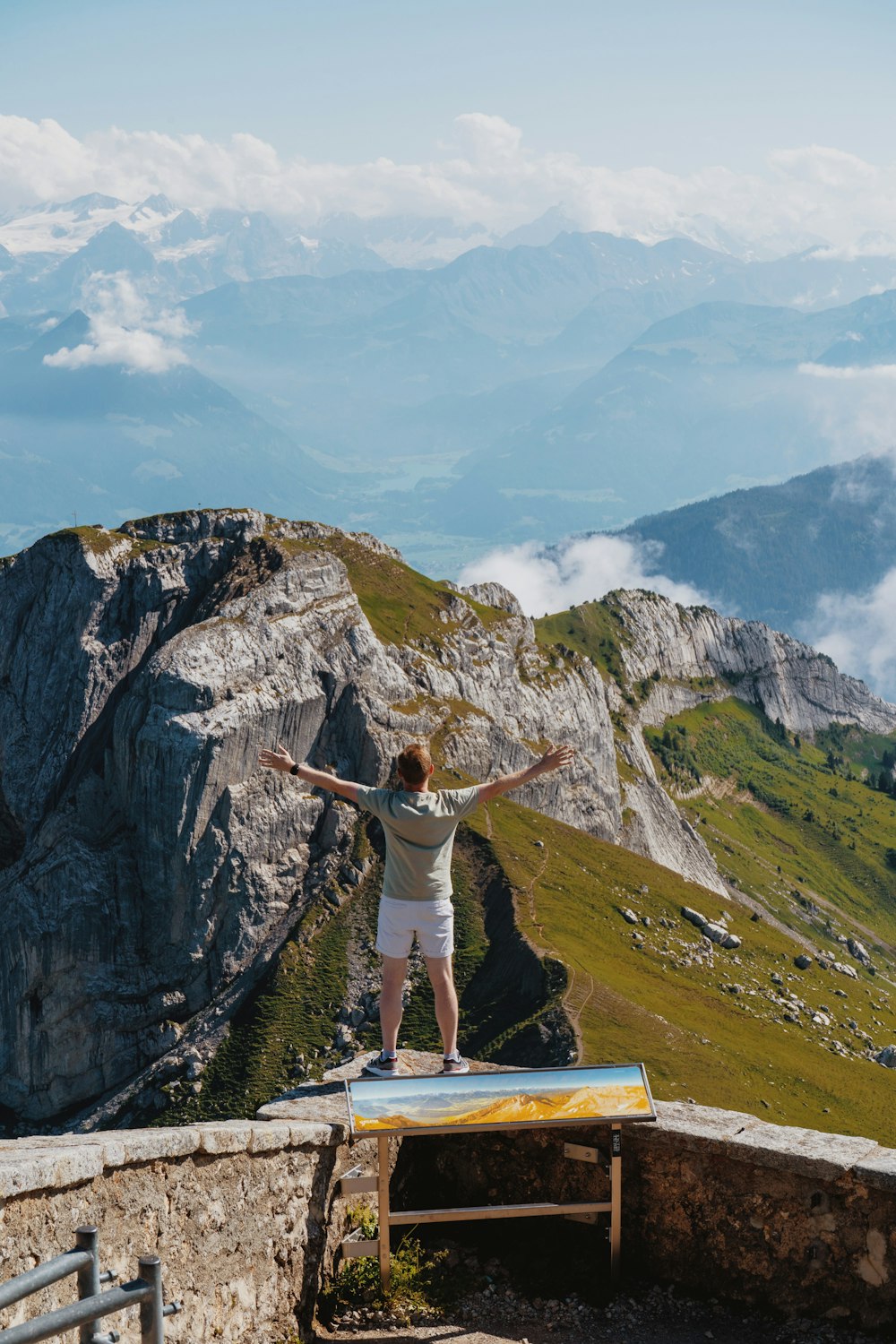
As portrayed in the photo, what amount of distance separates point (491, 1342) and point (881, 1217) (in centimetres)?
433

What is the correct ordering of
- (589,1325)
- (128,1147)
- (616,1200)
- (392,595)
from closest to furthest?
(128,1147) < (589,1325) < (616,1200) < (392,595)

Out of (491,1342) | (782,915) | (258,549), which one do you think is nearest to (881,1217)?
(491,1342)

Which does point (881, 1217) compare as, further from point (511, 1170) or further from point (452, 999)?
point (452, 999)

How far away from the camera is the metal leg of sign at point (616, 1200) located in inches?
582

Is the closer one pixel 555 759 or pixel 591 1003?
pixel 555 759

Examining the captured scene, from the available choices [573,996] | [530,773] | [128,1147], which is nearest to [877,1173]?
[530,773]

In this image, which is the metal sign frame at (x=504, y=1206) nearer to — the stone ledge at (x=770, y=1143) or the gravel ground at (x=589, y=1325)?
the gravel ground at (x=589, y=1325)

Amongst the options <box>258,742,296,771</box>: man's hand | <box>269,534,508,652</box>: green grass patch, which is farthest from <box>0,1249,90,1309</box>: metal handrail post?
<box>269,534,508,652</box>: green grass patch

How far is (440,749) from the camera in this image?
124375 mm

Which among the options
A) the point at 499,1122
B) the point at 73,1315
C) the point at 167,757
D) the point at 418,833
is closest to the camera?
the point at 73,1315

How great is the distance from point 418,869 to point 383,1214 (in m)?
4.21

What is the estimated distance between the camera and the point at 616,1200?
1489cm

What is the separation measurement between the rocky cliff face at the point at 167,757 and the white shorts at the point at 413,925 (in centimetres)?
9635

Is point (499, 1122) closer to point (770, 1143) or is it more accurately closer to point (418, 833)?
point (770, 1143)
